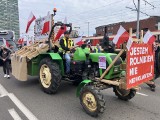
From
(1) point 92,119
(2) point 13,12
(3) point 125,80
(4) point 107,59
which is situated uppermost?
(2) point 13,12

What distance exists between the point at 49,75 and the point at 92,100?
87.0 inches

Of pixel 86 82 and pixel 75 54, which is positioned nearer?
pixel 86 82

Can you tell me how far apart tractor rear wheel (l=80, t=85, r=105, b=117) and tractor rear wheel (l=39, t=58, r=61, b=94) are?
1.40 metres

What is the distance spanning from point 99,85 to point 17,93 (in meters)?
3.08

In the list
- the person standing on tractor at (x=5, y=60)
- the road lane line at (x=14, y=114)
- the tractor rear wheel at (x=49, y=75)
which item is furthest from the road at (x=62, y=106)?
the person standing on tractor at (x=5, y=60)

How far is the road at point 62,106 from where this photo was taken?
4.80 m

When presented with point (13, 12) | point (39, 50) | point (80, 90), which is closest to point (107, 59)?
point (80, 90)

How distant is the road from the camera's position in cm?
480

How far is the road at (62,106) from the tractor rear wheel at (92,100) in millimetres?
165

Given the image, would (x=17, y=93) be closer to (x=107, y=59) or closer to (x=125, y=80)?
(x=107, y=59)

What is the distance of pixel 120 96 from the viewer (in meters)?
5.99

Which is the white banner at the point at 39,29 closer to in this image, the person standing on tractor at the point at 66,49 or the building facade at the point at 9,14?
the person standing on tractor at the point at 66,49

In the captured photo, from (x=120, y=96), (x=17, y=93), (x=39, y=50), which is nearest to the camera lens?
(x=120, y=96)

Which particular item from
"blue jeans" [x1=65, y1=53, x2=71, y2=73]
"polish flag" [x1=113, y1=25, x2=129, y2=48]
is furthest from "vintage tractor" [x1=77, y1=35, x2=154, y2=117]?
"blue jeans" [x1=65, y1=53, x2=71, y2=73]
